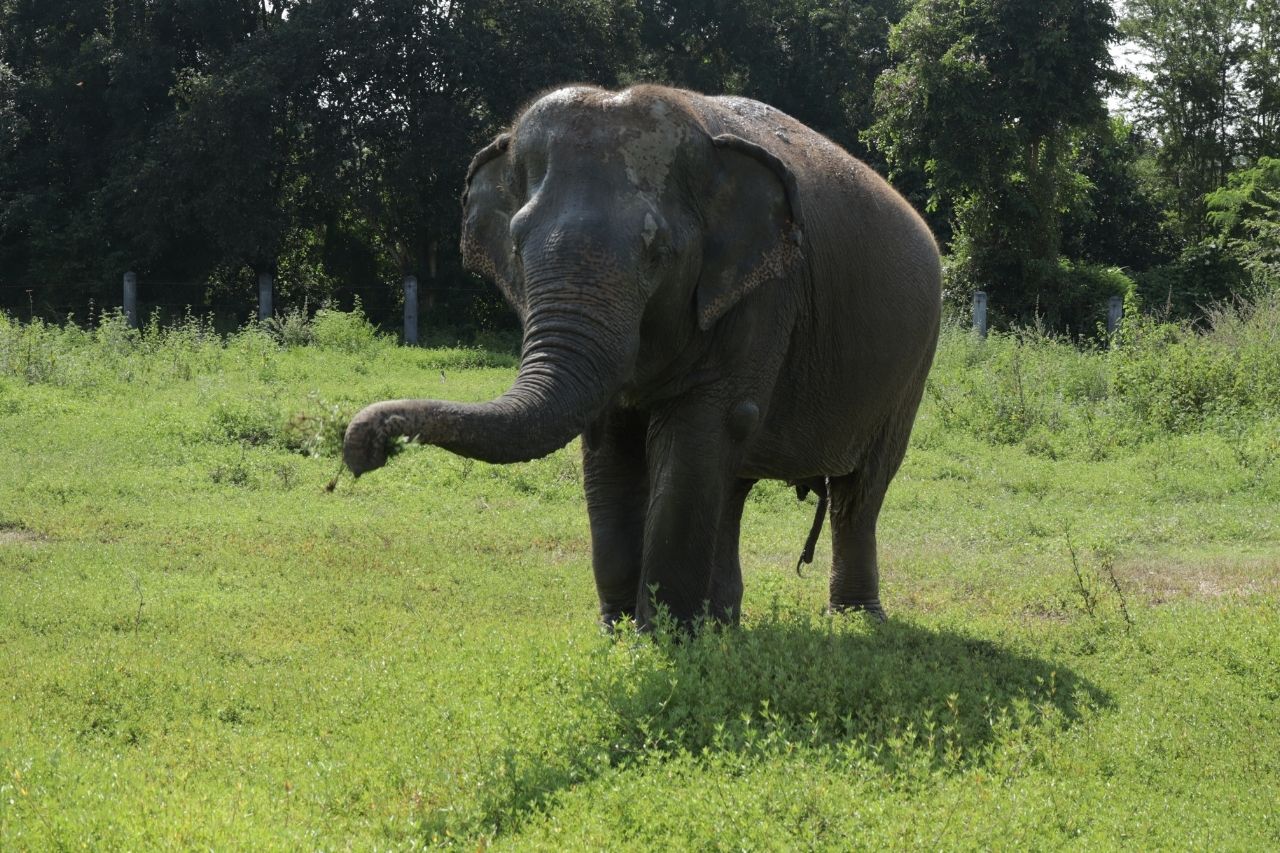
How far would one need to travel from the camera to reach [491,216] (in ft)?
21.6

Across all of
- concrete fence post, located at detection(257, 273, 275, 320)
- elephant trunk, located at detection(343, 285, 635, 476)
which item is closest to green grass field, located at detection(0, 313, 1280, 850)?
elephant trunk, located at detection(343, 285, 635, 476)

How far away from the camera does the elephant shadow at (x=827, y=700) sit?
217 inches

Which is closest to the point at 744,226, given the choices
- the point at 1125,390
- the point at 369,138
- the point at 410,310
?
the point at 1125,390

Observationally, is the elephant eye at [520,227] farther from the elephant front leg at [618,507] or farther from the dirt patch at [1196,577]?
the dirt patch at [1196,577]

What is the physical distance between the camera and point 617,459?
7023 millimetres

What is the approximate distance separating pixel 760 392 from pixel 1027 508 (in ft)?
21.3

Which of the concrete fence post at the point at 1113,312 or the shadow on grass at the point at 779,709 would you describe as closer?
the shadow on grass at the point at 779,709

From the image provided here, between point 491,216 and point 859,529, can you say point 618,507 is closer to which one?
point 491,216

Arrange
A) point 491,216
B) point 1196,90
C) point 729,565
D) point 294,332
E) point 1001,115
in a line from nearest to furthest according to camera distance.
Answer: point 491,216 → point 729,565 → point 294,332 → point 1001,115 → point 1196,90

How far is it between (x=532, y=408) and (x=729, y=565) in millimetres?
2652

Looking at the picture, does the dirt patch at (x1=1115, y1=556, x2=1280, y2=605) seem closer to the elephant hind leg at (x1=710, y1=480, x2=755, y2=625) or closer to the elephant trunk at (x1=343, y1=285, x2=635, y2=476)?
the elephant hind leg at (x1=710, y1=480, x2=755, y2=625)

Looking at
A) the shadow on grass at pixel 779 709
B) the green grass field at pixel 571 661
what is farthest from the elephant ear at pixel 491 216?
the shadow on grass at pixel 779 709

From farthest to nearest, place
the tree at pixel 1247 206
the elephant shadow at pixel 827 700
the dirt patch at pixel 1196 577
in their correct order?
the tree at pixel 1247 206 < the dirt patch at pixel 1196 577 < the elephant shadow at pixel 827 700

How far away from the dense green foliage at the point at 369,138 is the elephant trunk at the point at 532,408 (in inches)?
874
